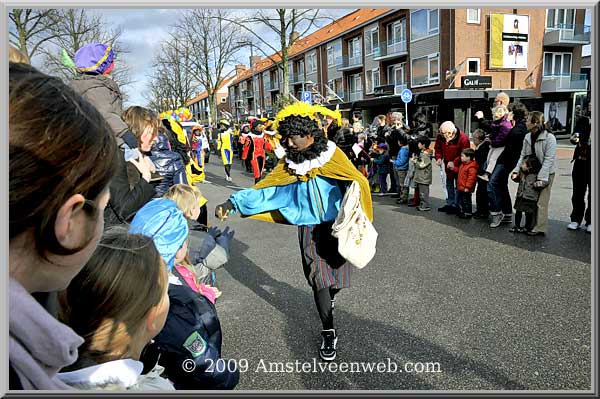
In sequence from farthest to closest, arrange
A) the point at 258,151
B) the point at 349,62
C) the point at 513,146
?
the point at 349,62, the point at 258,151, the point at 513,146

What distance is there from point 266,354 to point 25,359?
2.43 meters

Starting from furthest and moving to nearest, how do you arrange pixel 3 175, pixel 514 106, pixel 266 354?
pixel 514 106
pixel 266 354
pixel 3 175

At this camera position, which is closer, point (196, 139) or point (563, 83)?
point (196, 139)

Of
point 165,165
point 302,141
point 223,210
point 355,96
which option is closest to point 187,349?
point 223,210

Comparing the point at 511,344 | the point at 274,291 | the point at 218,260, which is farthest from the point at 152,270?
the point at 274,291

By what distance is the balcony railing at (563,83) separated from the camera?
26844 millimetres

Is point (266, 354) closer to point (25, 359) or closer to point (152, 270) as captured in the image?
point (152, 270)

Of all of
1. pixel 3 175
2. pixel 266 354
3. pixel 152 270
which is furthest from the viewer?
pixel 266 354

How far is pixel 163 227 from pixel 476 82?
2578 cm

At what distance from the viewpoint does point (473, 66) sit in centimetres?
2469

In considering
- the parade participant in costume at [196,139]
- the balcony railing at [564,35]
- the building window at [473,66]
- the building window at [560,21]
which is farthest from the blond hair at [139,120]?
the building window at [560,21]

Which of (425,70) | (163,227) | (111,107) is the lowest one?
(163,227)

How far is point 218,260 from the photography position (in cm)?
277

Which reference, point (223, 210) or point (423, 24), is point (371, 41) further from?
point (223, 210)
